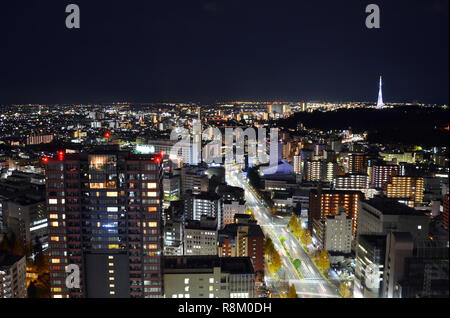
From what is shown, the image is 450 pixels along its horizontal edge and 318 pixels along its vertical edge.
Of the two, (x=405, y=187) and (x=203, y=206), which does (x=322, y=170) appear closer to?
(x=405, y=187)

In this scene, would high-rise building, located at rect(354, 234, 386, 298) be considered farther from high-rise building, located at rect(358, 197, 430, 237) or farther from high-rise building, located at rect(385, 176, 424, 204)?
high-rise building, located at rect(385, 176, 424, 204)

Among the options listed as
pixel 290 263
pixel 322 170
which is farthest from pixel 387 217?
pixel 322 170

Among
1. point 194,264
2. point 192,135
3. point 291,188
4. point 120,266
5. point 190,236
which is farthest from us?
point 192,135

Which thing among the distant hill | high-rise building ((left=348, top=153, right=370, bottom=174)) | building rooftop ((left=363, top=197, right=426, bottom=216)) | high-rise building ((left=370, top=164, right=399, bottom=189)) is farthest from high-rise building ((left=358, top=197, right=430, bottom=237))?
high-rise building ((left=348, top=153, right=370, bottom=174))

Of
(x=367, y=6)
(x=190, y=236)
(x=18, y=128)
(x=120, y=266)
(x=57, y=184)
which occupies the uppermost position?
(x=367, y=6)

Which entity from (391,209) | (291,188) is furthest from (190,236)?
(291,188)

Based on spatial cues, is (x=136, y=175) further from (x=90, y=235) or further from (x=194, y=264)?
(x=194, y=264)

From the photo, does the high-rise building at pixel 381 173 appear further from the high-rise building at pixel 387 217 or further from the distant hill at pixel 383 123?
the high-rise building at pixel 387 217

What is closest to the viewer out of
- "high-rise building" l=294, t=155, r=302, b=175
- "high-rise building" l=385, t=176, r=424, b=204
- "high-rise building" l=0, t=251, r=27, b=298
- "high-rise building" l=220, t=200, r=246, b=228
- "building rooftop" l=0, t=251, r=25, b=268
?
"high-rise building" l=0, t=251, r=27, b=298
